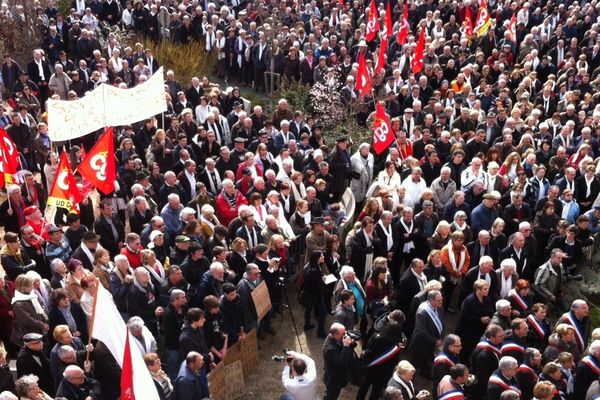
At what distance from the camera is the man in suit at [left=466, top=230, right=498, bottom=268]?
1098cm

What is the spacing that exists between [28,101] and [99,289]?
930 centimetres

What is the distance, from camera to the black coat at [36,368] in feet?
27.6

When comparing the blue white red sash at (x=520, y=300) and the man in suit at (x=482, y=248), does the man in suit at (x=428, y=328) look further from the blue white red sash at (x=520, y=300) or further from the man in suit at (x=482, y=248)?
the man in suit at (x=482, y=248)

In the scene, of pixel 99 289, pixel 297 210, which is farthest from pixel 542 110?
pixel 99 289

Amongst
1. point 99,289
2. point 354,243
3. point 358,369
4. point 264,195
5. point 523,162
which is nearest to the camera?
point 99,289

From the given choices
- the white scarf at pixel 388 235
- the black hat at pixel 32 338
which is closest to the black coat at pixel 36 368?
the black hat at pixel 32 338

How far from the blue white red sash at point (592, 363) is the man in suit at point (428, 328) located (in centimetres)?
170

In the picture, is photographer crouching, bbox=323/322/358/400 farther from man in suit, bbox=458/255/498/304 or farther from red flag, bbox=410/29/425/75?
red flag, bbox=410/29/425/75

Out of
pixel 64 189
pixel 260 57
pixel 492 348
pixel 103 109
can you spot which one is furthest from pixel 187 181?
pixel 260 57

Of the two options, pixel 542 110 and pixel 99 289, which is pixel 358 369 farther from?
pixel 542 110

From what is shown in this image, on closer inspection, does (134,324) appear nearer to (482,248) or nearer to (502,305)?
(502,305)

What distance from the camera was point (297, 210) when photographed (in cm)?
1184

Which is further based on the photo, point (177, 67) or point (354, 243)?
point (177, 67)

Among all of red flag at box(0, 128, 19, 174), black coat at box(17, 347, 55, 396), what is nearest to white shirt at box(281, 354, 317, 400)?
black coat at box(17, 347, 55, 396)
